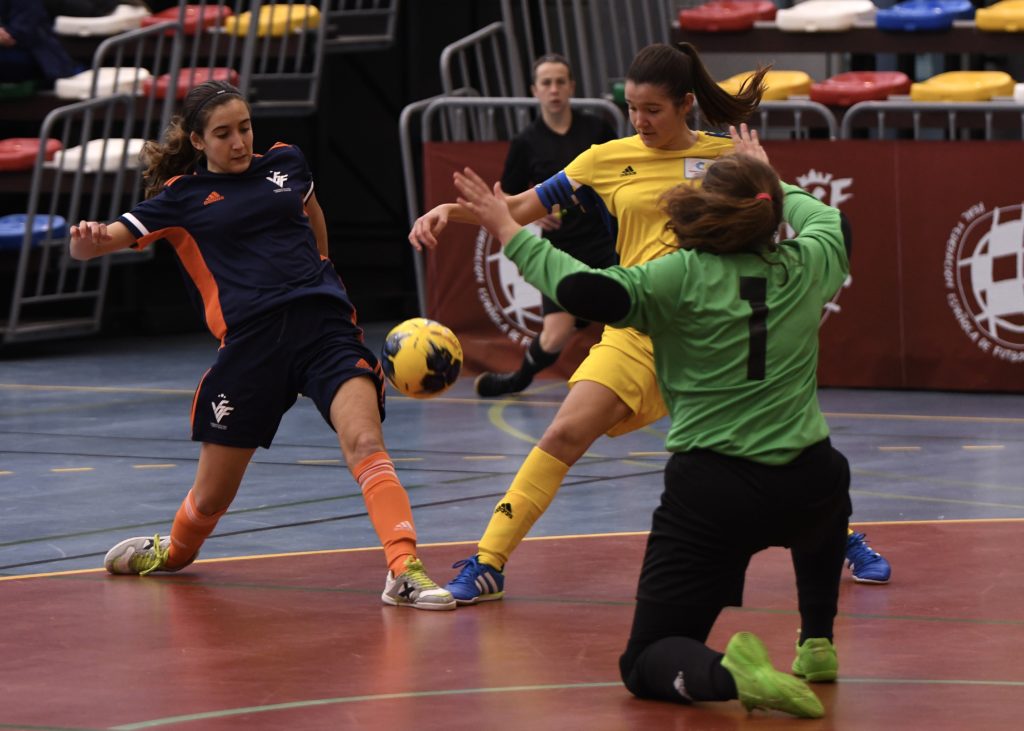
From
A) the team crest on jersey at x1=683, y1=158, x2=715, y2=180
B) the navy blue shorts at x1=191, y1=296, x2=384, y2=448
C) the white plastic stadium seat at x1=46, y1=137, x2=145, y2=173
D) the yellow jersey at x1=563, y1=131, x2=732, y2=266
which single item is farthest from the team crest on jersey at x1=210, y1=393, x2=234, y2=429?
the white plastic stadium seat at x1=46, y1=137, x2=145, y2=173

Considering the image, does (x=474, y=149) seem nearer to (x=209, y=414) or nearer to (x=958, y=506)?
(x=958, y=506)

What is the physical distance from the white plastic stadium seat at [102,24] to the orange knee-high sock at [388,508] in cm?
1224

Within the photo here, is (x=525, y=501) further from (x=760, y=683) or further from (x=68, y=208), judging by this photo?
(x=68, y=208)

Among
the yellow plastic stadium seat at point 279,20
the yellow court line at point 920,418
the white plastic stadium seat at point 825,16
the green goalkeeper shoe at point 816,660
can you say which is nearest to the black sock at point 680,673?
the green goalkeeper shoe at point 816,660

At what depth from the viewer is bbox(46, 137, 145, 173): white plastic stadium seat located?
16.8 meters

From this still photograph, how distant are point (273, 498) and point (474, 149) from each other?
19.1 ft

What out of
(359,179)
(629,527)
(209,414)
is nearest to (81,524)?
(209,414)

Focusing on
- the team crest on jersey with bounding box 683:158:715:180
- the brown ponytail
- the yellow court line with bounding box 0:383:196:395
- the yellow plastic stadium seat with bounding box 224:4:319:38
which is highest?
the brown ponytail

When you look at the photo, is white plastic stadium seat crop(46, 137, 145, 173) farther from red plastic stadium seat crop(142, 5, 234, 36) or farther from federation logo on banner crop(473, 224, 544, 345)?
federation logo on banner crop(473, 224, 544, 345)

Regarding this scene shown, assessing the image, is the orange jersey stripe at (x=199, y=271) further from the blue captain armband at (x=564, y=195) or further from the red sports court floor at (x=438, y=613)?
the blue captain armband at (x=564, y=195)

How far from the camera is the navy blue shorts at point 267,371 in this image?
7.43 meters

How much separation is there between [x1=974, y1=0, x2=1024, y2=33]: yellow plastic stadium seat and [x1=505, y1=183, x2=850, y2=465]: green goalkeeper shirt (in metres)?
11.6

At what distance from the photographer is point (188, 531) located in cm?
765

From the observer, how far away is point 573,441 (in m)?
7.34
